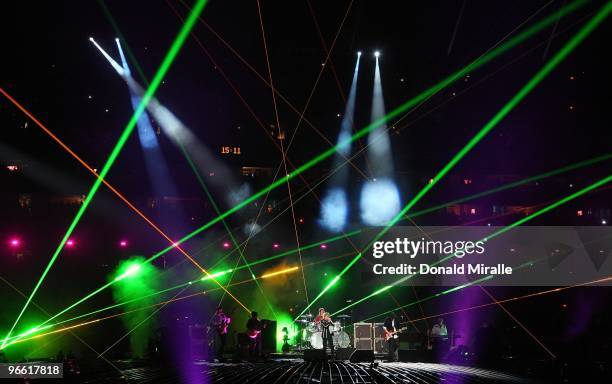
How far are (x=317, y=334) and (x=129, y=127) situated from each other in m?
17.7

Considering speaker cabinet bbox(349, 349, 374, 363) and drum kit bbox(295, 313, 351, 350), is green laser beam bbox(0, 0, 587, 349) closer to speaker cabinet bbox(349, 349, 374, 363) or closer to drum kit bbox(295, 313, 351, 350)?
drum kit bbox(295, 313, 351, 350)

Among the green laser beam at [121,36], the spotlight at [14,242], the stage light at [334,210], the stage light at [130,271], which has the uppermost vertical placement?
the green laser beam at [121,36]

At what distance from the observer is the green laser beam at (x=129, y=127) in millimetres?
19734

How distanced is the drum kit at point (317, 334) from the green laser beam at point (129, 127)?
32.3ft

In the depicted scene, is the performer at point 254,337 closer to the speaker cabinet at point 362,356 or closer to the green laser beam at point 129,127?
the speaker cabinet at point 362,356

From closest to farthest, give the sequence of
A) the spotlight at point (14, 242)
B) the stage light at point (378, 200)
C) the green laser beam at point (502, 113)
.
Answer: the green laser beam at point (502, 113) → the spotlight at point (14, 242) → the stage light at point (378, 200)

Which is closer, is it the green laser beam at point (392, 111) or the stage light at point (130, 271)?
the green laser beam at point (392, 111)

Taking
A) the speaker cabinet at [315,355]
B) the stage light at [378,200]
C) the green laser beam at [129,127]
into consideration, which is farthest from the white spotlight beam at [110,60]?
the speaker cabinet at [315,355]

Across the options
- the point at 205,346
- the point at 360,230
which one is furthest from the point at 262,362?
the point at 360,230

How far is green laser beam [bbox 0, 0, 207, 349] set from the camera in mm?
19734

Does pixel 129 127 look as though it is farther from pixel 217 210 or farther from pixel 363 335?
pixel 363 335

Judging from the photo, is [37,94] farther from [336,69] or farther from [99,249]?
[336,69]

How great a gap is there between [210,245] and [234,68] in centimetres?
912

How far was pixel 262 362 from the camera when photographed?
1457 cm
